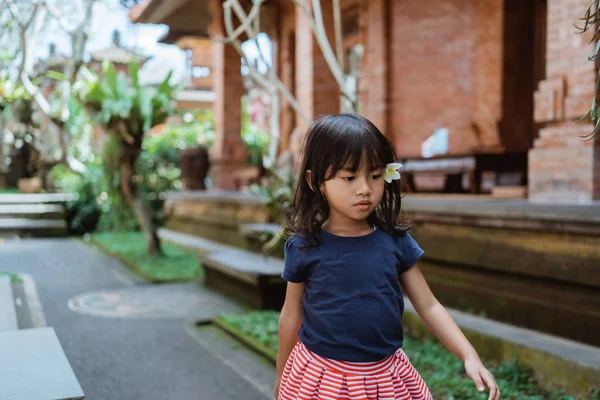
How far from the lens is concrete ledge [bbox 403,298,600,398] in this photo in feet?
9.53

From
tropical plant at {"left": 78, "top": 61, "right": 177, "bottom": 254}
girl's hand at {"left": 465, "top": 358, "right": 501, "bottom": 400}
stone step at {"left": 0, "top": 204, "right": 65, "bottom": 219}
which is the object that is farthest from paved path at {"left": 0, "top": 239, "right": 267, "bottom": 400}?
stone step at {"left": 0, "top": 204, "right": 65, "bottom": 219}

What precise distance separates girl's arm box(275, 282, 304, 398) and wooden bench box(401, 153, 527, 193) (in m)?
5.53

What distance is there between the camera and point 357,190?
158 cm

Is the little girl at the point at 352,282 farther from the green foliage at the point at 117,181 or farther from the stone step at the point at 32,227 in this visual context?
the stone step at the point at 32,227

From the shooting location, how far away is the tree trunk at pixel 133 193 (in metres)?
7.70

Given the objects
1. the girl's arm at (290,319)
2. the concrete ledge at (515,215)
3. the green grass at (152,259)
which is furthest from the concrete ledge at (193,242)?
the girl's arm at (290,319)

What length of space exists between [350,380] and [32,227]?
11.5m

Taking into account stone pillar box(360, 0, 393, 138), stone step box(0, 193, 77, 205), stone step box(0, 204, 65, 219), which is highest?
stone pillar box(360, 0, 393, 138)

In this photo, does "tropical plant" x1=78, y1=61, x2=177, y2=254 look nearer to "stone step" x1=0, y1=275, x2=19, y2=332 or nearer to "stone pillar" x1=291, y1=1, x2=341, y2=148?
"stone pillar" x1=291, y1=1, x2=341, y2=148

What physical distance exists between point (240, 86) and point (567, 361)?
8176 millimetres

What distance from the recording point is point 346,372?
1.60 m

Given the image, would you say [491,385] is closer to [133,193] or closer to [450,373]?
[450,373]

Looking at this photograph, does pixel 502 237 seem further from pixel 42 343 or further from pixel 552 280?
pixel 42 343

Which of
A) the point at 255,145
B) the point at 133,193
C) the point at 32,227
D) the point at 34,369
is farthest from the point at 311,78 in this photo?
the point at 32,227
